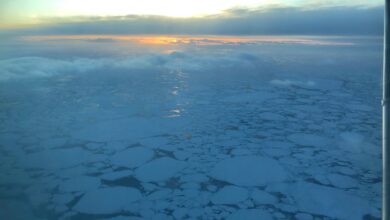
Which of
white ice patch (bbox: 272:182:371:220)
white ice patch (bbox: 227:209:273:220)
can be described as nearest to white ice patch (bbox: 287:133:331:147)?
white ice patch (bbox: 272:182:371:220)

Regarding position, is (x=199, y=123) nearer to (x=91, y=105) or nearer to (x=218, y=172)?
(x=218, y=172)

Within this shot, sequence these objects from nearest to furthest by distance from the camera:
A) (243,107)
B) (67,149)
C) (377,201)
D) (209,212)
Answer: (209,212) → (377,201) → (67,149) → (243,107)

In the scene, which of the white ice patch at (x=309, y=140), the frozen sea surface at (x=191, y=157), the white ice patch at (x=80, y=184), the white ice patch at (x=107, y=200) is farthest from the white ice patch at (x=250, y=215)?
the white ice patch at (x=309, y=140)

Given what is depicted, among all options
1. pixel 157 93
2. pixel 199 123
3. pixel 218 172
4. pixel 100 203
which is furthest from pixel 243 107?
pixel 100 203

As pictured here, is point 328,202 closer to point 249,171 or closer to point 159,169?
point 249,171

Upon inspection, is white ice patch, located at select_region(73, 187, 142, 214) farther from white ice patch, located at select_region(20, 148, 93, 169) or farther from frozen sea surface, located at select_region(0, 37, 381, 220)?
white ice patch, located at select_region(20, 148, 93, 169)

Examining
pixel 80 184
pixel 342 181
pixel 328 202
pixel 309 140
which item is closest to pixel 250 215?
pixel 328 202
